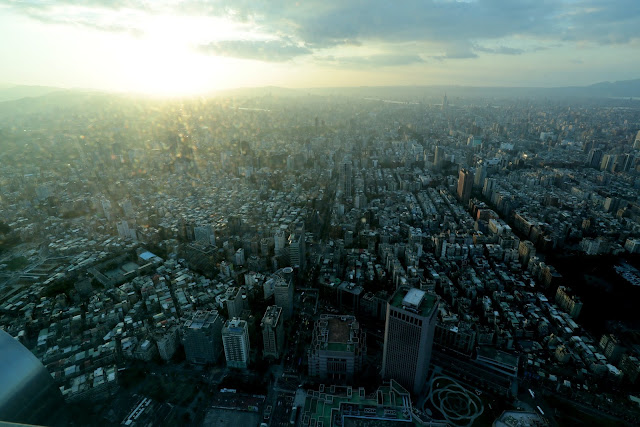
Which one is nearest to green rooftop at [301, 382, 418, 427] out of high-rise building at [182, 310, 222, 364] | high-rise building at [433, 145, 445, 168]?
high-rise building at [182, 310, 222, 364]

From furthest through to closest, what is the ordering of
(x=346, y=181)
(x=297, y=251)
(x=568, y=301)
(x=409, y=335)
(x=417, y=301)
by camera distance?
(x=346, y=181) → (x=297, y=251) → (x=568, y=301) → (x=409, y=335) → (x=417, y=301)

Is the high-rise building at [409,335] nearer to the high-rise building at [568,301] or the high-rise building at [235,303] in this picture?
the high-rise building at [235,303]

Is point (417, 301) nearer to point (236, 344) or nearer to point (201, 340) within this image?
point (236, 344)

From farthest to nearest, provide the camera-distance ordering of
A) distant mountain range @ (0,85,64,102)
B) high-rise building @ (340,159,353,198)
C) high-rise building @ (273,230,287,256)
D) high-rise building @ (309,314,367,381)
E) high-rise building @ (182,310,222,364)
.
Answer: distant mountain range @ (0,85,64,102) < high-rise building @ (340,159,353,198) < high-rise building @ (273,230,287,256) < high-rise building @ (182,310,222,364) < high-rise building @ (309,314,367,381)

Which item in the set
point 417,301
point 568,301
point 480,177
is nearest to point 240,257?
point 417,301

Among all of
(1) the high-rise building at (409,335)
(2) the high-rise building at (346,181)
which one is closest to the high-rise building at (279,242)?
(1) the high-rise building at (409,335)

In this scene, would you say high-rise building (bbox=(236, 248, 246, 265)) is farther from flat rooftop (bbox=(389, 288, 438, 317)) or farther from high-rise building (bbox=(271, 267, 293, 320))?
flat rooftop (bbox=(389, 288, 438, 317))

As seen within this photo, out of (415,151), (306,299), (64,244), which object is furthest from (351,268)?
(415,151)
